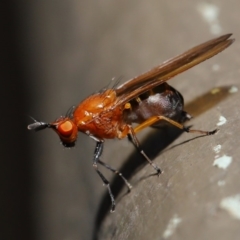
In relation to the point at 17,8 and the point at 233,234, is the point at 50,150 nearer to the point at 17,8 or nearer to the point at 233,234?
the point at 17,8

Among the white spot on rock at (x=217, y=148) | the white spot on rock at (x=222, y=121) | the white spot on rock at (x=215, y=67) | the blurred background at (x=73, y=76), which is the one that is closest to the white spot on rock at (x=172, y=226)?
the white spot on rock at (x=217, y=148)

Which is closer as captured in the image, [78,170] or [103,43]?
[78,170]

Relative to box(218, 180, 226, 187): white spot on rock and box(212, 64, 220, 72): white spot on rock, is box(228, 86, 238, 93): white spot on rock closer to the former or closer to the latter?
box(212, 64, 220, 72): white spot on rock

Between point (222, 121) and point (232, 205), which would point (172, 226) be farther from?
point (222, 121)

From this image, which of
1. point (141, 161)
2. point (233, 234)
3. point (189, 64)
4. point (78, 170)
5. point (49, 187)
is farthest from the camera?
point (49, 187)

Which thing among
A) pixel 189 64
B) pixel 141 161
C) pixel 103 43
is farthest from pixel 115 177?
pixel 103 43

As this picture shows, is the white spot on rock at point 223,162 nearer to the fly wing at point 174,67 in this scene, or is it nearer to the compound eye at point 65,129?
the fly wing at point 174,67

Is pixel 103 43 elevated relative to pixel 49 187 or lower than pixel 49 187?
elevated
